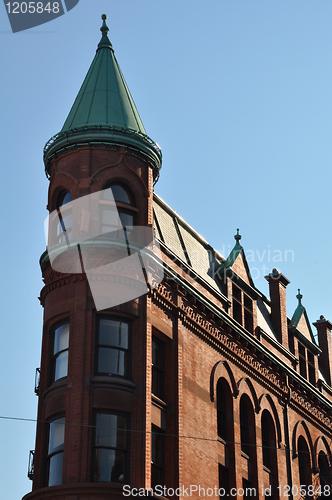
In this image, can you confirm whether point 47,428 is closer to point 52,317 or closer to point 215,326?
point 52,317

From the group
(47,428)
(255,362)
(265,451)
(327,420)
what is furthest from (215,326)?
(327,420)

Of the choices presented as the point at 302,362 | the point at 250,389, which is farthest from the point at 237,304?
the point at 302,362

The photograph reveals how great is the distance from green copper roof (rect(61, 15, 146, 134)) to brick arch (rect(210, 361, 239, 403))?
33.9 ft

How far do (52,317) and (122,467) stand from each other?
6209 millimetres

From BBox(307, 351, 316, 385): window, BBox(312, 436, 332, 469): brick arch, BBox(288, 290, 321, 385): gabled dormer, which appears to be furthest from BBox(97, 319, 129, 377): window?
BBox(307, 351, 316, 385): window

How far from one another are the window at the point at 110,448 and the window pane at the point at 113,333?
108 inches

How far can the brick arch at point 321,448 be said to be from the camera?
47000 mm

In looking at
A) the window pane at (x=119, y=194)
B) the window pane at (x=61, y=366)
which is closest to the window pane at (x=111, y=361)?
the window pane at (x=61, y=366)

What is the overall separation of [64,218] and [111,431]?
28.8 ft

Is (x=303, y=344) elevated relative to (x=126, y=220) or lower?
elevated

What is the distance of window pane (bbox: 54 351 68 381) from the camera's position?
33.2m

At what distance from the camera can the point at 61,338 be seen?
3403 cm

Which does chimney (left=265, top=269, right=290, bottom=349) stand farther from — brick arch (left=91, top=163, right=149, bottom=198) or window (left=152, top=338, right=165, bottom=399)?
brick arch (left=91, top=163, right=149, bottom=198)

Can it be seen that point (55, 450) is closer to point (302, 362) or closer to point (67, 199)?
point (67, 199)
